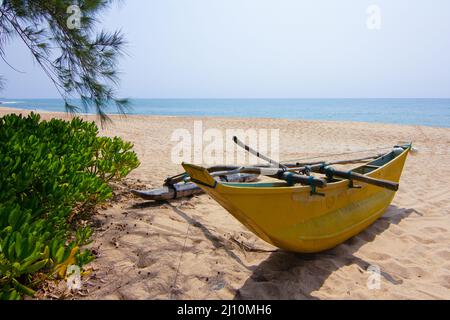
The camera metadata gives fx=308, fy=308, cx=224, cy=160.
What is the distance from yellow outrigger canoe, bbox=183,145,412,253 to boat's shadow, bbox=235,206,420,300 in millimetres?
112

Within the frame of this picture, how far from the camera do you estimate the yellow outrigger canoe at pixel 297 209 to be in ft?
7.66

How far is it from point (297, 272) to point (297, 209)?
0.57 meters

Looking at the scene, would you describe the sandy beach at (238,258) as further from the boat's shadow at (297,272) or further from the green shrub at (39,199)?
the green shrub at (39,199)

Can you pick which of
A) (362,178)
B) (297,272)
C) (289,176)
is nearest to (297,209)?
(289,176)

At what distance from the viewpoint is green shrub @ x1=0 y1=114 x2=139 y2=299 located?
1.62m

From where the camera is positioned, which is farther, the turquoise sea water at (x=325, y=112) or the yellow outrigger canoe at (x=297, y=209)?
the turquoise sea water at (x=325, y=112)

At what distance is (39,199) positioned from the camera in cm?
247

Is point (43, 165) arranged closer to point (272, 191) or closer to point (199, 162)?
point (272, 191)

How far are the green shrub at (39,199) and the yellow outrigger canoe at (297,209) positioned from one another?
3.38 ft

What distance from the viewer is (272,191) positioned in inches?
98.8

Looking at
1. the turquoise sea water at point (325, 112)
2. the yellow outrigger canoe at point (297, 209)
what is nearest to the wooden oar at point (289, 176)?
the yellow outrigger canoe at point (297, 209)

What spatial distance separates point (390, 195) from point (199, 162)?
15.1 ft

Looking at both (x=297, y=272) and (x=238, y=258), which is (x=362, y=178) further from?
(x=238, y=258)

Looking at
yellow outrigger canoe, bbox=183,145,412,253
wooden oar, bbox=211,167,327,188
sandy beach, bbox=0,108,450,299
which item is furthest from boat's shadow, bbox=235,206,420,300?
wooden oar, bbox=211,167,327,188
